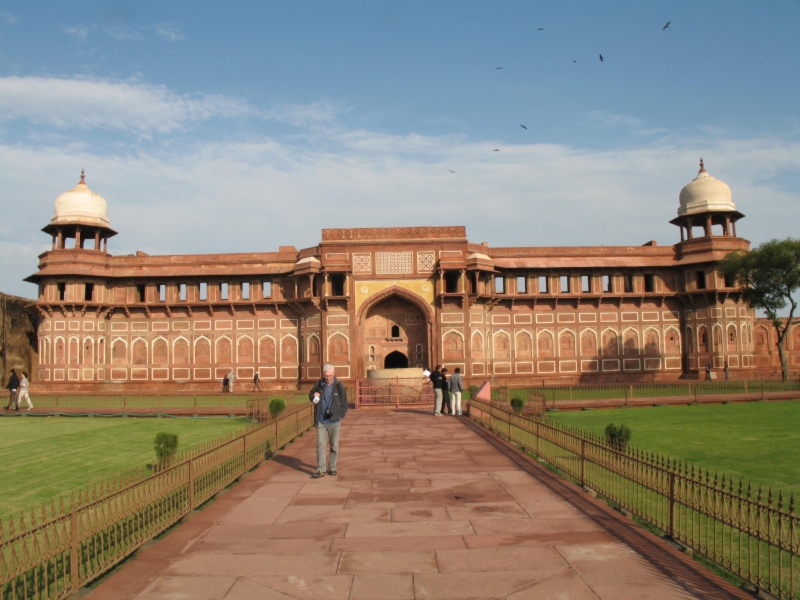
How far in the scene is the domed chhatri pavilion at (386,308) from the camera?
3142 centimetres

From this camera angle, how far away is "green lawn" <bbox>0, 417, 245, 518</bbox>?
939cm

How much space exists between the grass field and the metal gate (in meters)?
4.31

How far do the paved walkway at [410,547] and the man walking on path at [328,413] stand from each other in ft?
0.95

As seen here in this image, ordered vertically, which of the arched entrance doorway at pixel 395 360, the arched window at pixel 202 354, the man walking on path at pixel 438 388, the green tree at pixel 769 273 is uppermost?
the green tree at pixel 769 273

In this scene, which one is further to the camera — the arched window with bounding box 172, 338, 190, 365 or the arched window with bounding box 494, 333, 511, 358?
the arched window with bounding box 172, 338, 190, 365

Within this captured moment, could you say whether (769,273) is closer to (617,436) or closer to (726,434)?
(726,434)

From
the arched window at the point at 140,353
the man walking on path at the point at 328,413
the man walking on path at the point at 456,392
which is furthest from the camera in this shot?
the arched window at the point at 140,353

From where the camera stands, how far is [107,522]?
5.21 metres

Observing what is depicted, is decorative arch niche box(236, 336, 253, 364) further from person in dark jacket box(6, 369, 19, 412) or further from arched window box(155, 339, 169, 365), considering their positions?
person in dark jacket box(6, 369, 19, 412)

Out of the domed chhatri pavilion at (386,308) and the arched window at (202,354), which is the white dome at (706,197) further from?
the arched window at (202,354)

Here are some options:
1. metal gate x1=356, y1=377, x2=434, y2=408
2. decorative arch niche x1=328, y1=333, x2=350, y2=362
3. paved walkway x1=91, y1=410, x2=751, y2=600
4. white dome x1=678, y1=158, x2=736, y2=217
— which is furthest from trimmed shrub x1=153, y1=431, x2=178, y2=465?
white dome x1=678, y1=158, x2=736, y2=217

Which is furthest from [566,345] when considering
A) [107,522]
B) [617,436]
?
[107,522]

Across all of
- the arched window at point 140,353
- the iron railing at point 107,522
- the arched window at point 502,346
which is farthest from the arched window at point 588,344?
the iron railing at point 107,522

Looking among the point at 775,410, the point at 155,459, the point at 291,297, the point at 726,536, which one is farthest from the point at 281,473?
the point at 291,297
